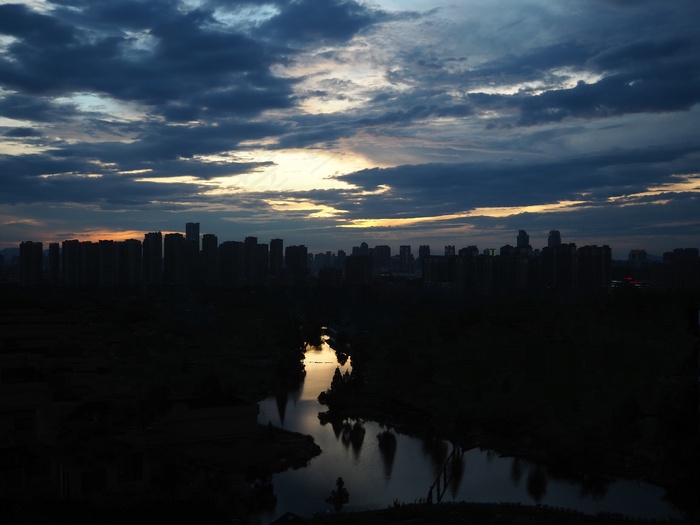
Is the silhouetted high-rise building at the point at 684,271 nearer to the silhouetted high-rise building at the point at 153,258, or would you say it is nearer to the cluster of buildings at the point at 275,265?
the cluster of buildings at the point at 275,265

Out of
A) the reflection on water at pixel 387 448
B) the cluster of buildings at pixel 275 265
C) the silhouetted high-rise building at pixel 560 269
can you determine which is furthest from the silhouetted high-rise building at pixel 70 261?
the silhouetted high-rise building at pixel 560 269

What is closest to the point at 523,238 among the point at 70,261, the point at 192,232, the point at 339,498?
the point at 192,232

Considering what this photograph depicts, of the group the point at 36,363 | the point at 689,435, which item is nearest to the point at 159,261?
the point at 36,363

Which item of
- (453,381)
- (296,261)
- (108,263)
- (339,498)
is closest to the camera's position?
(339,498)

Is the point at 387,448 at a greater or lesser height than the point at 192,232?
lesser

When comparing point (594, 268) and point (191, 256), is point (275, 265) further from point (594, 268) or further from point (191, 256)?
point (594, 268)
